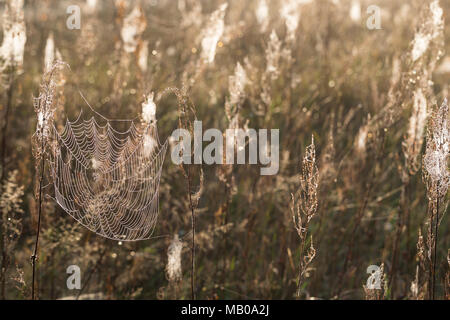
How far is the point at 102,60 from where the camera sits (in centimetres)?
496

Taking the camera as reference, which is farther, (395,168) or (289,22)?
(395,168)

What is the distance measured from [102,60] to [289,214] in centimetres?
296

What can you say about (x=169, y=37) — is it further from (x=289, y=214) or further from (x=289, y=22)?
(x=289, y=214)

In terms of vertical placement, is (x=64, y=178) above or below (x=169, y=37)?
below

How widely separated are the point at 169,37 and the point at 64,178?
338cm

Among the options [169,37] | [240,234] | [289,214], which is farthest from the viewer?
[169,37]

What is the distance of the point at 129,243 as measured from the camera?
301 cm

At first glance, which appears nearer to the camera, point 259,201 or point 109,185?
point 109,185

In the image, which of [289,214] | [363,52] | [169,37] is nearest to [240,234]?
[289,214]

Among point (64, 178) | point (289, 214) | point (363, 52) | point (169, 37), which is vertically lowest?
point (289, 214)

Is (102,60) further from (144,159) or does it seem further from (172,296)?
(172,296)
